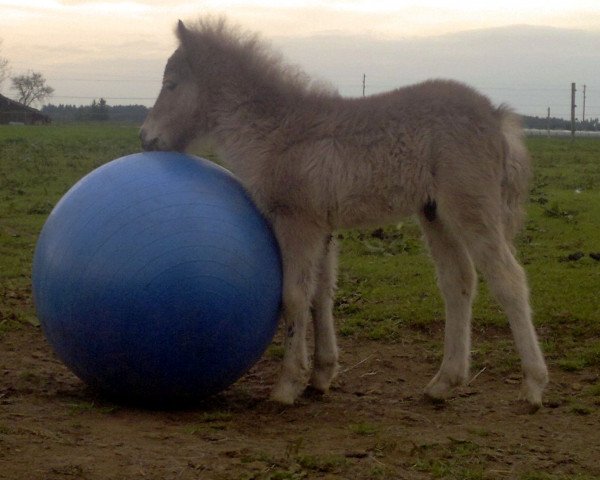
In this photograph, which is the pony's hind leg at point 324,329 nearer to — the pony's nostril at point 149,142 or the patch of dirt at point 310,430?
the patch of dirt at point 310,430

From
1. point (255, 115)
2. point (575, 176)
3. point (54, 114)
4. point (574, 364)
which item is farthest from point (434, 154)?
point (54, 114)

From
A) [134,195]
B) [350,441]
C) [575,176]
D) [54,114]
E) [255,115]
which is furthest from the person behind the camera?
[54,114]

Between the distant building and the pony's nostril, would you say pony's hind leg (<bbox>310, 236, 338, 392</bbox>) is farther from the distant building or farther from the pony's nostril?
the distant building

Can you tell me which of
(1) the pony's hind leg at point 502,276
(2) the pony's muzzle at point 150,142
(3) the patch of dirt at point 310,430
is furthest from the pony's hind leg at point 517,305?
(2) the pony's muzzle at point 150,142

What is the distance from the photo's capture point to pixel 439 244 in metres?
6.27

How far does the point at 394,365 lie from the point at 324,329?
882 millimetres

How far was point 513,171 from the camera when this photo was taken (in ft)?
19.3

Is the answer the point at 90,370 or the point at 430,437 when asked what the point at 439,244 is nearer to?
the point at 430,437

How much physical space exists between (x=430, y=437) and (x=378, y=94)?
2.32 meters

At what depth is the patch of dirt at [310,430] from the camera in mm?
4309

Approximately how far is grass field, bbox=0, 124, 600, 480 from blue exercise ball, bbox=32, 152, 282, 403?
1.01 ft

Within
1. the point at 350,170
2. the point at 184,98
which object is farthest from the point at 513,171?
the point at 184,98

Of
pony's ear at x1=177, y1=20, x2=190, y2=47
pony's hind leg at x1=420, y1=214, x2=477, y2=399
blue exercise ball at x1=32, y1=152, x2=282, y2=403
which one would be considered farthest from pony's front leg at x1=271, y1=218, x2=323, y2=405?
pony's ear at x1=177, y1=20, x2=190, y2=47

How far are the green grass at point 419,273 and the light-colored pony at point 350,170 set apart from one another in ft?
3.72
